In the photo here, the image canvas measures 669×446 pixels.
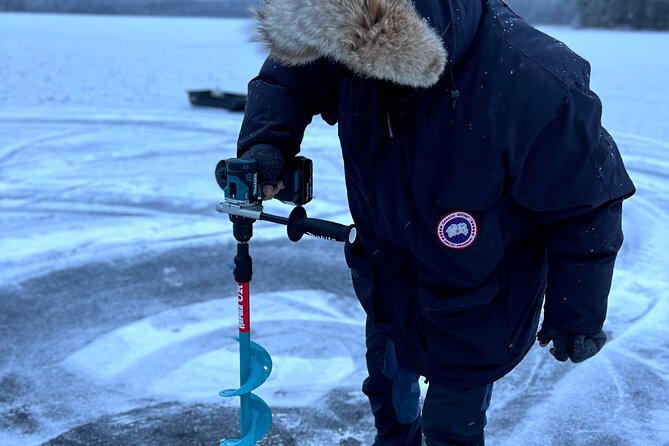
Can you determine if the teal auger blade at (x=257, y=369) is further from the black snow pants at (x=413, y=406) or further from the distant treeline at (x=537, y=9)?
the distant treeline at (x=537, y=9)

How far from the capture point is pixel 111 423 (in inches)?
115

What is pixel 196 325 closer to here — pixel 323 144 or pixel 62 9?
pixel 323 144

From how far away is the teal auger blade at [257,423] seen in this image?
2459 mm

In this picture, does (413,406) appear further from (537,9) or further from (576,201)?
(537,9)

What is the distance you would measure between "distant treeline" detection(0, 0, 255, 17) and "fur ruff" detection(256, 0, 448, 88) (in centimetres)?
4910

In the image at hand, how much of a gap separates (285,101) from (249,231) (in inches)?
17.8

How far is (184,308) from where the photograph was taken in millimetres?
3939

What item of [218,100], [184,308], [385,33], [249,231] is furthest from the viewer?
[218,100]

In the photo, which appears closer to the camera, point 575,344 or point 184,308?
point 575,344

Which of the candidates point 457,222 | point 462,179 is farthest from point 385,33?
point 457,222

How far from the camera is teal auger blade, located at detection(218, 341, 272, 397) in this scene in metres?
2.44

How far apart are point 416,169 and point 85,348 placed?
7.42 feet

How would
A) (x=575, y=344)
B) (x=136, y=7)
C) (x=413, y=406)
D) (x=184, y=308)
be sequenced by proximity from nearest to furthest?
1. (x=575, y=344)
2. (x=413, y=406)
3. (x=184, y=308)
4. (x=136, y=7)

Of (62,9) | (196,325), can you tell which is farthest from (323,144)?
(62,9)
